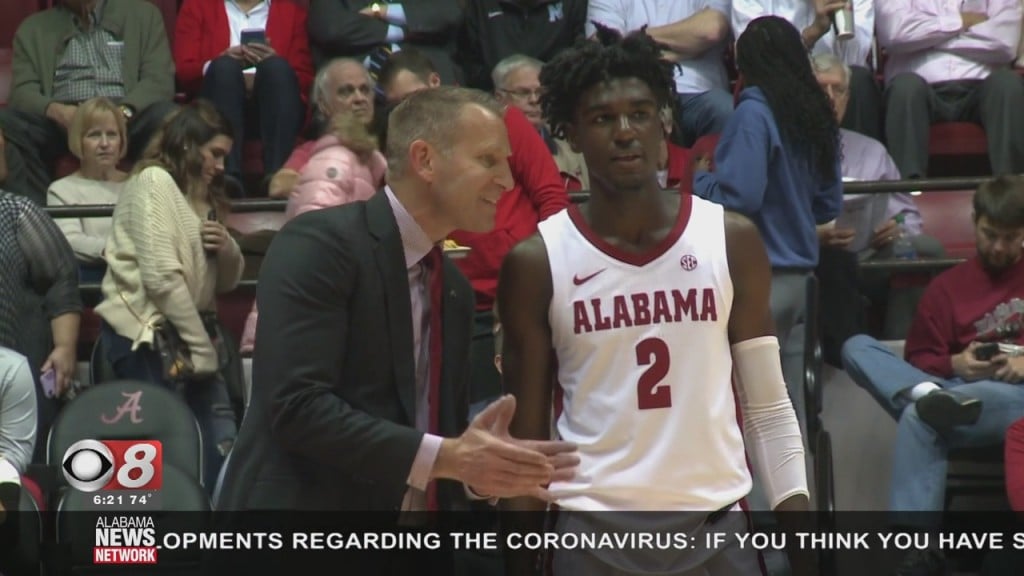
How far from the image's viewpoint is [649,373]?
10.7 ft

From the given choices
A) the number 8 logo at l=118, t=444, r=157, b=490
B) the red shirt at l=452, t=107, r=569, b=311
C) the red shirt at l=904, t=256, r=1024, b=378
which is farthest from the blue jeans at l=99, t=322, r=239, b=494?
the red shirt at l=904, t=256, r=1024, b=378

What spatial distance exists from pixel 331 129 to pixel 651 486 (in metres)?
3.02

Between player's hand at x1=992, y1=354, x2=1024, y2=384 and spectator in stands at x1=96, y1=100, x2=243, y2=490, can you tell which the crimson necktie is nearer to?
spectator in stands at x1=96, y1=100, x2=243, y2=490

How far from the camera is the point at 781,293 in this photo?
541 cm

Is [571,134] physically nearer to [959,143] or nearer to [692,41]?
[692,41]

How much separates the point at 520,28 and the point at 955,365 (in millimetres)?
2956

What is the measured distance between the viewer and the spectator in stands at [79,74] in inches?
299

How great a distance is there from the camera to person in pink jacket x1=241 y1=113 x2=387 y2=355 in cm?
569

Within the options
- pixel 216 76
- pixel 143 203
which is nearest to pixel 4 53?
pixel 216 76

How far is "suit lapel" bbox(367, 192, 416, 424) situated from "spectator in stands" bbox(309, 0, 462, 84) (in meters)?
4.61

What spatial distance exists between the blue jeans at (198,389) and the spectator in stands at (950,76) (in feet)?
11.1

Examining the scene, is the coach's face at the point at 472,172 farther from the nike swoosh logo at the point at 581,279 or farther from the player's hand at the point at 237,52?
the player's hand at the point at 237,52

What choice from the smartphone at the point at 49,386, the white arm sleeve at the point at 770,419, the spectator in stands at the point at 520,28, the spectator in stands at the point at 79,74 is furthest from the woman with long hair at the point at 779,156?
the spectator in stands at the point at 79,74

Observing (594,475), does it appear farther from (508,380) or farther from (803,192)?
(803,192)
